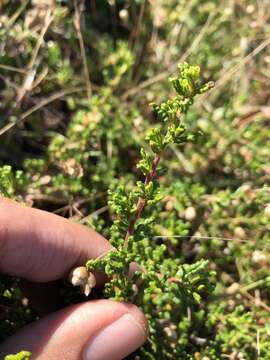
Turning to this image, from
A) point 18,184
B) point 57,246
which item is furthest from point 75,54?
point 57,246

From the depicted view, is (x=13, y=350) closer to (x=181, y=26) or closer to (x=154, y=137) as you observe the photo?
(x=154, y=137)

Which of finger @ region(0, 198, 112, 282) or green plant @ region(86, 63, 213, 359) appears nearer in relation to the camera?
green plant @ region(86, 63, 213, 359)

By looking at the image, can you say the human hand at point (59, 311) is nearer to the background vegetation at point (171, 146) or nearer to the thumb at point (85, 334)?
the thumb at point (85, 334)

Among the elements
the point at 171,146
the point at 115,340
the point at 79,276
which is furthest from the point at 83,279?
the point at 171,146

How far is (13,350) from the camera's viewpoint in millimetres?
1969

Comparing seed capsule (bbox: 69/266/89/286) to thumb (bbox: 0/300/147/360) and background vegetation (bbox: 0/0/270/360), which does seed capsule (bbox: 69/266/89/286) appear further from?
background vegetation (bbox: 0/0/270/360)

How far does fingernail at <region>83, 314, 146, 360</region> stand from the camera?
2.01 metres

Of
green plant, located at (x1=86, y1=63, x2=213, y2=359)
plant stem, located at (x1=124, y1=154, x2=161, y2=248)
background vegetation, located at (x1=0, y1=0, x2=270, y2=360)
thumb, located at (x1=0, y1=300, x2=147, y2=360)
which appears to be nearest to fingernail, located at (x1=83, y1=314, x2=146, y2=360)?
thumb, located at (x1=0, y1=300, x2=147, y2=360)

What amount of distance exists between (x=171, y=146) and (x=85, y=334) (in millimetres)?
1428

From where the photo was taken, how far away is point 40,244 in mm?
2113

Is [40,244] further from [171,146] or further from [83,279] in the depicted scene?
[171,146]

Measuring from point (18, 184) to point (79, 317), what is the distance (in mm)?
845

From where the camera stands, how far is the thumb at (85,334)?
6.36 ft

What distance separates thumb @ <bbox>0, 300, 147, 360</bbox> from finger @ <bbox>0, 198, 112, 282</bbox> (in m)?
0.20
